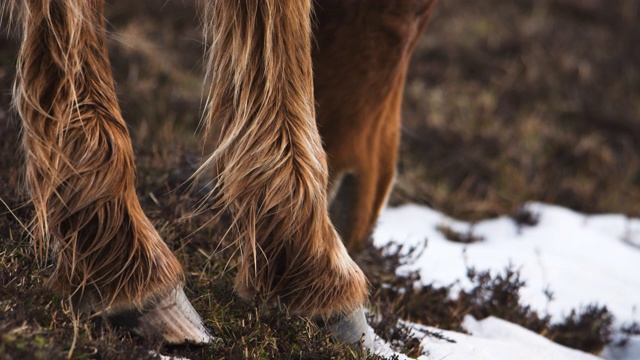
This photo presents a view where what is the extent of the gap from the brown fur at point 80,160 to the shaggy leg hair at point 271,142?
23cm

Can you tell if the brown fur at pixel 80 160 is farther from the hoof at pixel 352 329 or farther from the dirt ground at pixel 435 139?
the hoof at pixel 352 329

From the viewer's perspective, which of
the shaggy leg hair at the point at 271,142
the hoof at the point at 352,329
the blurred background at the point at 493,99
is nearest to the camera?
the shaggy leg hair at the point at 271,142

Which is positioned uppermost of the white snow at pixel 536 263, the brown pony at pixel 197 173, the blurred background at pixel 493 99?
the brown pony at pixel 197 173

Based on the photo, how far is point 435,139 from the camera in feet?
15.7

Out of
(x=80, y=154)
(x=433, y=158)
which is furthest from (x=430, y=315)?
(x=433, y=158)

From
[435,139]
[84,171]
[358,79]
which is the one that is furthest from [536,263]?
[84,171]

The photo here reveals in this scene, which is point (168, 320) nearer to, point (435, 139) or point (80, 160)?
point (80, 160)

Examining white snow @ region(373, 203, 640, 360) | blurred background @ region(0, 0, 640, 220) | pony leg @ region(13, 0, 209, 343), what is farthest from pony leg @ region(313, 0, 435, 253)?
blurred background @ region(0, 0, 640, 220)

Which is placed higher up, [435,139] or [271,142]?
[271,142]

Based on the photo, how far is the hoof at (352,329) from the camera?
6.52ft

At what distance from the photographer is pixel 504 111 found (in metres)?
5.18

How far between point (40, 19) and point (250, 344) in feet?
3.11

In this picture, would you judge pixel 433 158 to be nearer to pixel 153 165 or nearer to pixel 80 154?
pixel 153 165

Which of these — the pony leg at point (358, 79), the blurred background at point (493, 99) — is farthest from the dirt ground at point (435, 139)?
the pony leg at point (358, 79)
